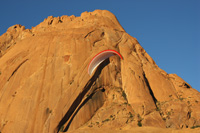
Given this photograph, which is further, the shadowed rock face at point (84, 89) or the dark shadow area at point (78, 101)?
the shadowed rock face at point (84, 89)

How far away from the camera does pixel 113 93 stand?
38.7m

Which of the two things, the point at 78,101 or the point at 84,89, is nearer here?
the point at 78,101

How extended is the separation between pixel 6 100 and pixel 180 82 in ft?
101

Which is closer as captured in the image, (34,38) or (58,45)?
(58,45)

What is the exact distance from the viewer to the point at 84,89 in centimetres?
3569

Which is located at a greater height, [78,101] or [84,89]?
[84,89]

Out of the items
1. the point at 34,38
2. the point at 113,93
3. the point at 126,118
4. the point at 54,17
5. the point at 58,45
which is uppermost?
the point at 54,17

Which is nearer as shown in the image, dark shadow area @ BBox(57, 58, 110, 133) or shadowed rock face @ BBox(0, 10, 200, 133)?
dark shadow area @ BBox(57, 58, 110, 133)

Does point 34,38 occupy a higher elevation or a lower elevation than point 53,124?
higher

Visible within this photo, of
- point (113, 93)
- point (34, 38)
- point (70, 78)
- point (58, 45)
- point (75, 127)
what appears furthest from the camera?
point (34, 38)

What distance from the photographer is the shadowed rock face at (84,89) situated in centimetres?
3262

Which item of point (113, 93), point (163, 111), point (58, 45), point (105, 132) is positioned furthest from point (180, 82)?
point (58, 45)

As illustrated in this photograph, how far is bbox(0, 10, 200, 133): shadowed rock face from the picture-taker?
32625mm

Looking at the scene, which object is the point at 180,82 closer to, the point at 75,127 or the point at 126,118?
the point at 126,118
